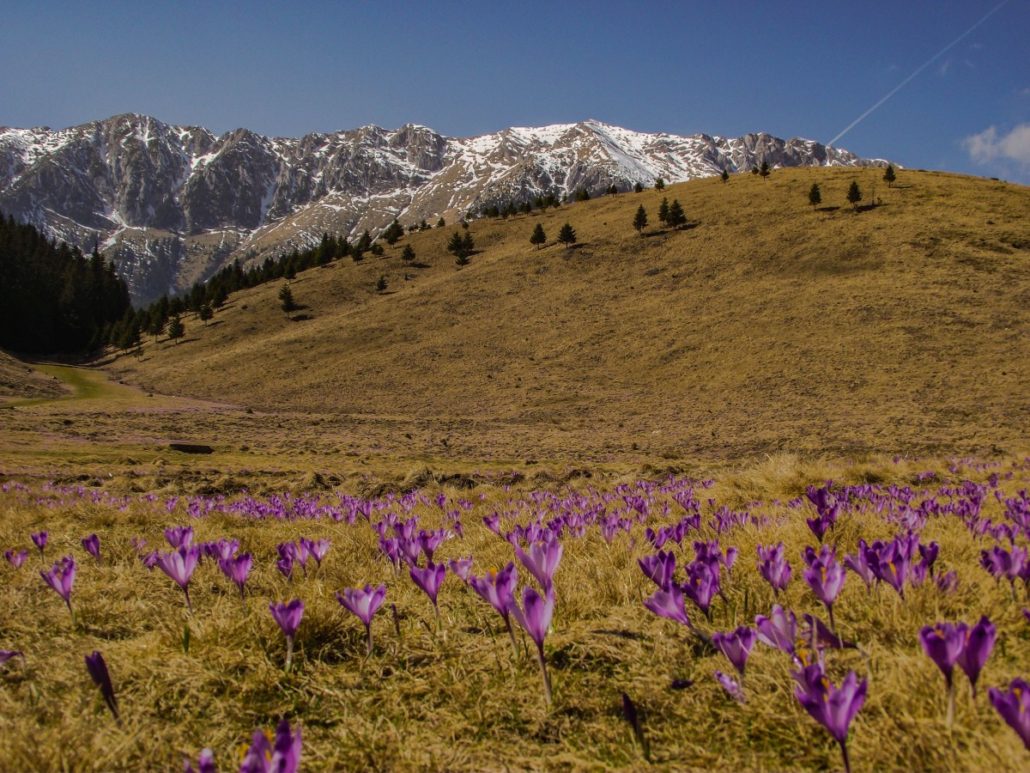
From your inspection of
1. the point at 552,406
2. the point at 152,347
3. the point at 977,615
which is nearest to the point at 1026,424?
the point at 552,406

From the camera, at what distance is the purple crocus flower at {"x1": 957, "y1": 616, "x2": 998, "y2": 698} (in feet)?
3.92

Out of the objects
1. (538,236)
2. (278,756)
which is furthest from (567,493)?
(538,236)

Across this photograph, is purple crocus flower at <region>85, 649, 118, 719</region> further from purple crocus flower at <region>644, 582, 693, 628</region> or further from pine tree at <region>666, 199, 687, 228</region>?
pine tree at <region>666, 199, 687, 228</region>

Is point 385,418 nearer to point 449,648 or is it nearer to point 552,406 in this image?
point 552,406

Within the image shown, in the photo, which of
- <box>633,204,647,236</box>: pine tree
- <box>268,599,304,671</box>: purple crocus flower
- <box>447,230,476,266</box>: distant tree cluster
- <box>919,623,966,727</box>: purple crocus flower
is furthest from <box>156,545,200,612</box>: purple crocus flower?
<box>447,230,476,266</box>: distant tree cluster

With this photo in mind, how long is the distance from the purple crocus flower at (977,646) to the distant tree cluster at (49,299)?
91693 mm

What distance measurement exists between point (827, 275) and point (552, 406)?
27978 millimetres

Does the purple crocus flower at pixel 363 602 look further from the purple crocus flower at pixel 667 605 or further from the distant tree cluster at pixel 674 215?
the distant tree cluster at pixel 674 215

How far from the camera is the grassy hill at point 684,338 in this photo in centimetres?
2495

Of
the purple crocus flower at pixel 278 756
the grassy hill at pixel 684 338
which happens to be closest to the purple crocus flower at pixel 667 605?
the purple crocus flower at pixel 278 756

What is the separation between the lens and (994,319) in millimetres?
34969

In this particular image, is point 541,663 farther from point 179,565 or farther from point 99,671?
point 179,565

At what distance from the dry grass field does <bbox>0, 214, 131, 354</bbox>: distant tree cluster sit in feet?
116

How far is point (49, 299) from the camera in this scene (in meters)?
82.9
